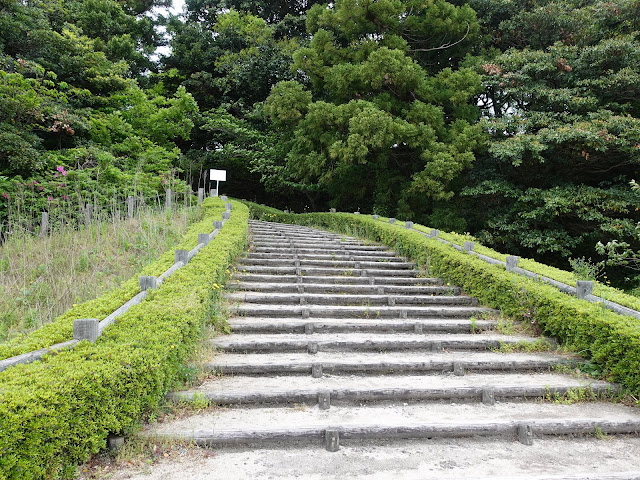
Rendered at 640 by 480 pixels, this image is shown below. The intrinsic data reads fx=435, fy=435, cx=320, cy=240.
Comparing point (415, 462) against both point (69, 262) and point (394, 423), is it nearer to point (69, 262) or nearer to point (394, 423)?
point (394, 423)

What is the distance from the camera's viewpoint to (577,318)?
4418 mm

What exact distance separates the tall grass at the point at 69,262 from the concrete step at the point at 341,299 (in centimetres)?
163

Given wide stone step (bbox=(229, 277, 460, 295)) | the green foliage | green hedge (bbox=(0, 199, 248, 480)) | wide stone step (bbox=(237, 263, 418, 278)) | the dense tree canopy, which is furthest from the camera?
the green foliage

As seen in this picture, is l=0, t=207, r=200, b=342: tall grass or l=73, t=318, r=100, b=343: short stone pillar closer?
l=73, t=318, r=100, b=343: short stone pillar

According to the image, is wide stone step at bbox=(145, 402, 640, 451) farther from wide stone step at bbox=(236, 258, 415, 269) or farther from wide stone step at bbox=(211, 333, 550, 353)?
wide stone step at bbox=(236, 258, 415, 269)

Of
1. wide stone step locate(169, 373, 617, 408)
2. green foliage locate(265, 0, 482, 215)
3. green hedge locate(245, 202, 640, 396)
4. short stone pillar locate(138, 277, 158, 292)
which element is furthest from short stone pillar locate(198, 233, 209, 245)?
green foliage locate(265, 0, 482, 215)

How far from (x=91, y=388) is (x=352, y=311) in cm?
359

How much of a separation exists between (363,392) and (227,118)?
14.7 m

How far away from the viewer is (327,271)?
24.1 feet

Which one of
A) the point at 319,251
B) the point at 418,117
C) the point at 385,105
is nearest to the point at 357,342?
the point at 319,251

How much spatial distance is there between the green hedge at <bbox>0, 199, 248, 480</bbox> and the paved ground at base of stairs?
32cm

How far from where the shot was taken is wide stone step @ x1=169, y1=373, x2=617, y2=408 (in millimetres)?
3627

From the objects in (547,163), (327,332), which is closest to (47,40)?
(327,332)

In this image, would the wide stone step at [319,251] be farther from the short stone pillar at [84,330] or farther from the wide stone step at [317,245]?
the short stone pillar at [84,330]
